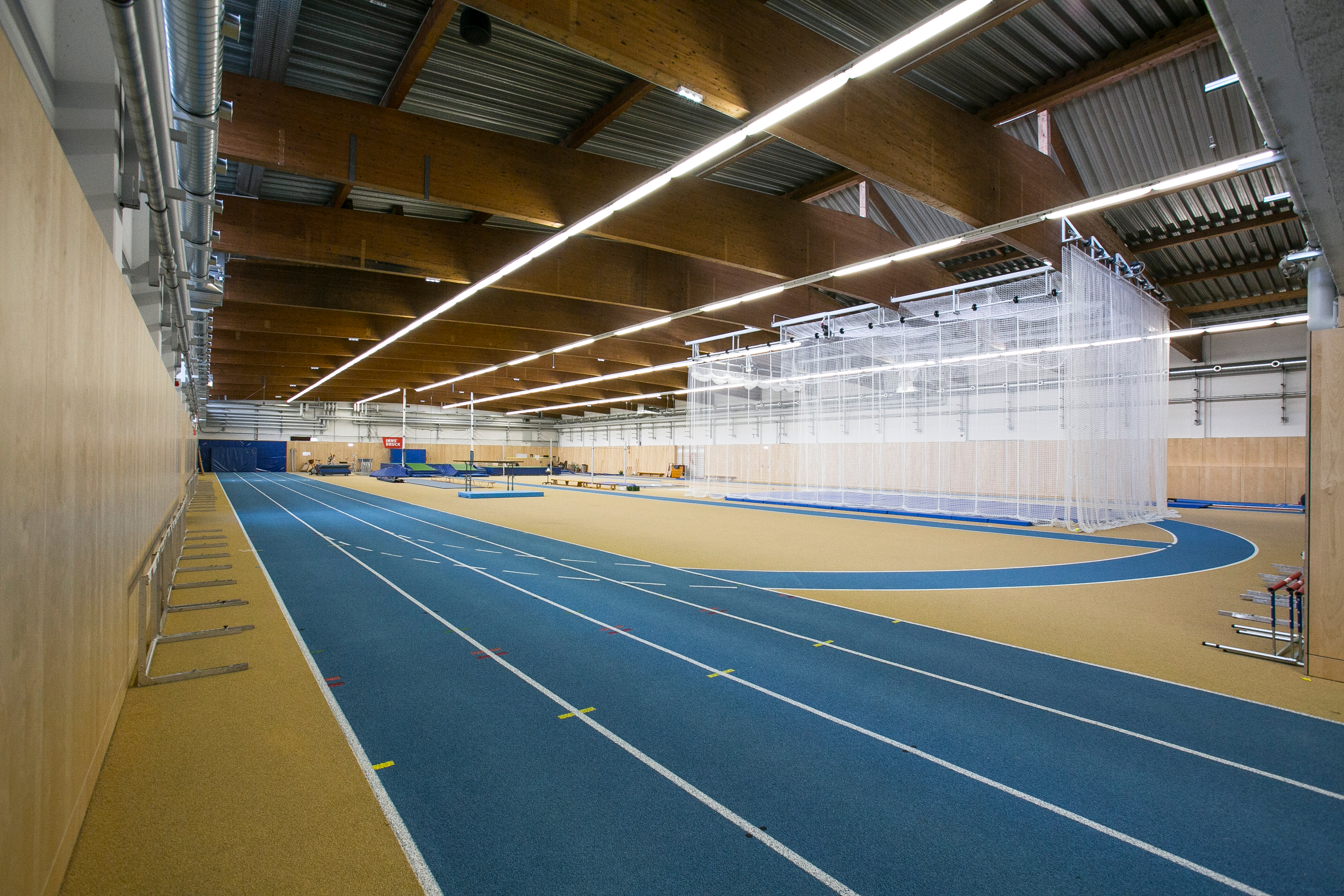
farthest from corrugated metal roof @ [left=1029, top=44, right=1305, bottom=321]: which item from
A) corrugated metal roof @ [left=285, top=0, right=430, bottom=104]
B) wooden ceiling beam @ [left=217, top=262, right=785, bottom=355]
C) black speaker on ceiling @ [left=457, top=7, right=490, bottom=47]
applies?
corrugated metal roof @ [left=285, top=0, right=430, bottom=104]

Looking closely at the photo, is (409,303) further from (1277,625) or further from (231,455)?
(231,455)

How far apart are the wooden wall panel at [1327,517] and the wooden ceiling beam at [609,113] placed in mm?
7366

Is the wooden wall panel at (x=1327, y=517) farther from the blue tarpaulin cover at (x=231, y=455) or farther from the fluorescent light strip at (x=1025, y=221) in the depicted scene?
the blue tarpaulin cover at (x=231, y=455)

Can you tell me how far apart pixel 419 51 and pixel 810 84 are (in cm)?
425

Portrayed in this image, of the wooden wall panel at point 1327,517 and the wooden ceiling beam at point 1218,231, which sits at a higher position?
the wooden ceiling beam at point 1218,231

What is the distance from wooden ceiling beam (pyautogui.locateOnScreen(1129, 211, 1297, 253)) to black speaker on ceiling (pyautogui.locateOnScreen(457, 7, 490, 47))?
15136 millimetres

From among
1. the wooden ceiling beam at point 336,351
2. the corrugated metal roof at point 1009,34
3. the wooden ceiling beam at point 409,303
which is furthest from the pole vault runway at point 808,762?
the wooden ceiling beam at point 336,351

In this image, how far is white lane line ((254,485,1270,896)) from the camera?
9.37 ft

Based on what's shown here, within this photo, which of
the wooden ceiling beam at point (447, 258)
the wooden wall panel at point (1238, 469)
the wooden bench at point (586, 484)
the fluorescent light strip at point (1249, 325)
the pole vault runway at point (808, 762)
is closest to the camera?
the pole vault runway at point (808, 762)

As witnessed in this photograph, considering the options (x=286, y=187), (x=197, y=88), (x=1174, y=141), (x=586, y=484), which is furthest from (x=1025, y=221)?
(x=586, y=484)

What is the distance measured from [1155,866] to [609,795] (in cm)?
269

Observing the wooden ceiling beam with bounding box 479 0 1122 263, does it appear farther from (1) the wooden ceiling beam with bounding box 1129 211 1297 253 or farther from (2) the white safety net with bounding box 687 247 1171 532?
(1) the wooden ceiling beam with bounding box 1129 211 1297 253

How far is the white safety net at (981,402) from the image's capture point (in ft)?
46.6

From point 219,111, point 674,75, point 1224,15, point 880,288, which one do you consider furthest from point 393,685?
point 880,288
